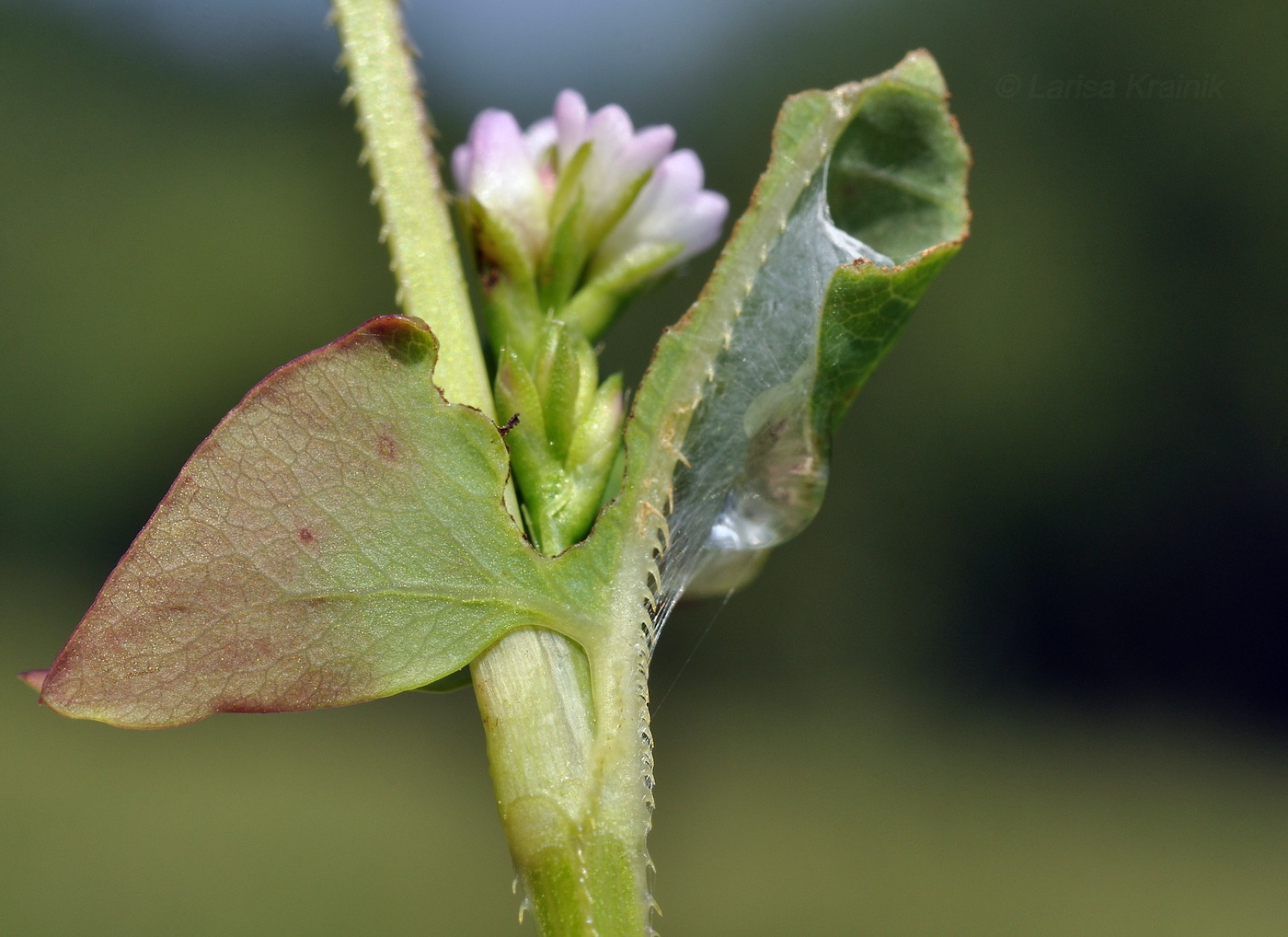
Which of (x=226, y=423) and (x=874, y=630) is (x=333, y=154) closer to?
(x=874, y=630)

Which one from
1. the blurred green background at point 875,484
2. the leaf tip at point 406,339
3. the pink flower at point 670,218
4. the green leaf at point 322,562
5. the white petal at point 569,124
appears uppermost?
the white petal at point 569,124

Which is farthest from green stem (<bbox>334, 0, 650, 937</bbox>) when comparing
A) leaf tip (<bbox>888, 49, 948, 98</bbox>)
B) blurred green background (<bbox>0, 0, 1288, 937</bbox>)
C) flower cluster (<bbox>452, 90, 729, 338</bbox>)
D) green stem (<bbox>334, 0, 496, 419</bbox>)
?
blurred green background (<bbox>0, 0, 1288, 937</bbox>)

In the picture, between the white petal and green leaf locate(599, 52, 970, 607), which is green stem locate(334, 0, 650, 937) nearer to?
green leaf locate(599, 52, 970, 607)

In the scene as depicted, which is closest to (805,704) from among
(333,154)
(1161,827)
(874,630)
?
(874,630)

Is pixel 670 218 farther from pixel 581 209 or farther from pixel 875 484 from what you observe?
pixel 875 484

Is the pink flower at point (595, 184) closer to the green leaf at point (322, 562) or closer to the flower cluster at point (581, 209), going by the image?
the flower cluster at point (581, 209)

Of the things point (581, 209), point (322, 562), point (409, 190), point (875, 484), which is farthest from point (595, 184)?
point (875, 484)

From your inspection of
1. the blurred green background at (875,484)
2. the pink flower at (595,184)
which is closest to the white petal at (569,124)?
the pink flower at (595,184)
